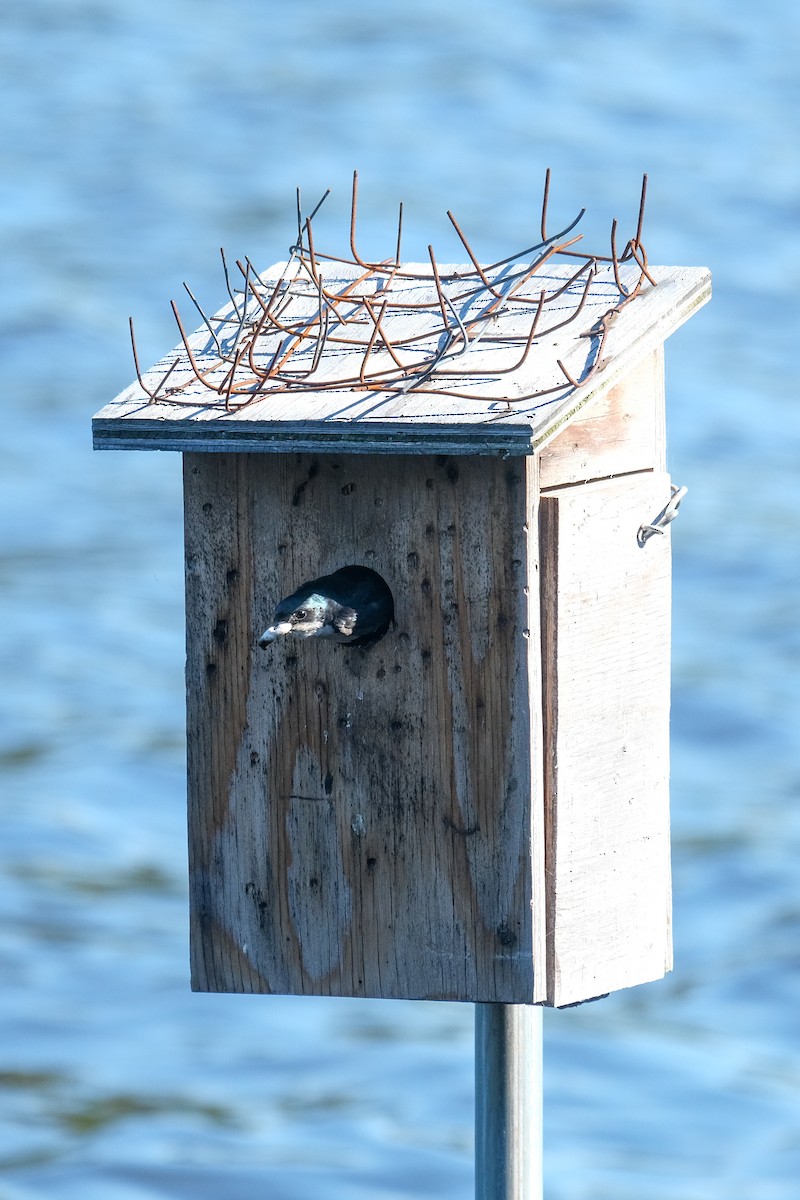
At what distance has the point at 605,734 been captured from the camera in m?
4.00

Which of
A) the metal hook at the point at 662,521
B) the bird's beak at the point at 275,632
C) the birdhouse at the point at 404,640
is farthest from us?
the metal hook at the point at 662,521

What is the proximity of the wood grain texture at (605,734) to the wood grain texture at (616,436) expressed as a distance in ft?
0.14

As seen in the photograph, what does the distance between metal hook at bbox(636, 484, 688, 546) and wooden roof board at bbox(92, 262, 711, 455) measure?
0.29 metres

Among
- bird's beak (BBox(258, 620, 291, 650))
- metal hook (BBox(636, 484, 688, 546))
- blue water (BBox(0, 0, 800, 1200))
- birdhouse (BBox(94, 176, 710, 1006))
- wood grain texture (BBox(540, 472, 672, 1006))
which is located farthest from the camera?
blue water (BBox(0, 0, 800, 1200))

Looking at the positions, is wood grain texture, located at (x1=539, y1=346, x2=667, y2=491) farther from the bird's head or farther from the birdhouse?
the bird's head

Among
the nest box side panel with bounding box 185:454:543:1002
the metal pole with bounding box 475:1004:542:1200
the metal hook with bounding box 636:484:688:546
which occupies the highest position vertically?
the metal hook with bounding box 636:484:688:546

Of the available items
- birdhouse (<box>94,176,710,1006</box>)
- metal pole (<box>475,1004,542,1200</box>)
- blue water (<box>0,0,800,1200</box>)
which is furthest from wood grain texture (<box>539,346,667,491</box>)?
blue water (<box>0,0,800,1200</box>)

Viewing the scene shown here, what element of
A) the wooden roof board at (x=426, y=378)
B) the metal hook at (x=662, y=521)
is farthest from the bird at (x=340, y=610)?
the metal hook at (x=662, y=521)

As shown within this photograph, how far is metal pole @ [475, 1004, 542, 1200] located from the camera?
3846 mm

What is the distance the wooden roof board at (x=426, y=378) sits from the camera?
3.57 meters

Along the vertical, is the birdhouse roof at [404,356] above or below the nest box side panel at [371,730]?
above

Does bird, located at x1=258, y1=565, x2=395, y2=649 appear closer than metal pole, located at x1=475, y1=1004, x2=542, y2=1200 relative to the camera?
Yes

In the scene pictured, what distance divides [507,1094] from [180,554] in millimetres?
8545

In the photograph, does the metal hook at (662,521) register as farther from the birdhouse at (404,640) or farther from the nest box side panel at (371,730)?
the nest box side panel at (371,730)
